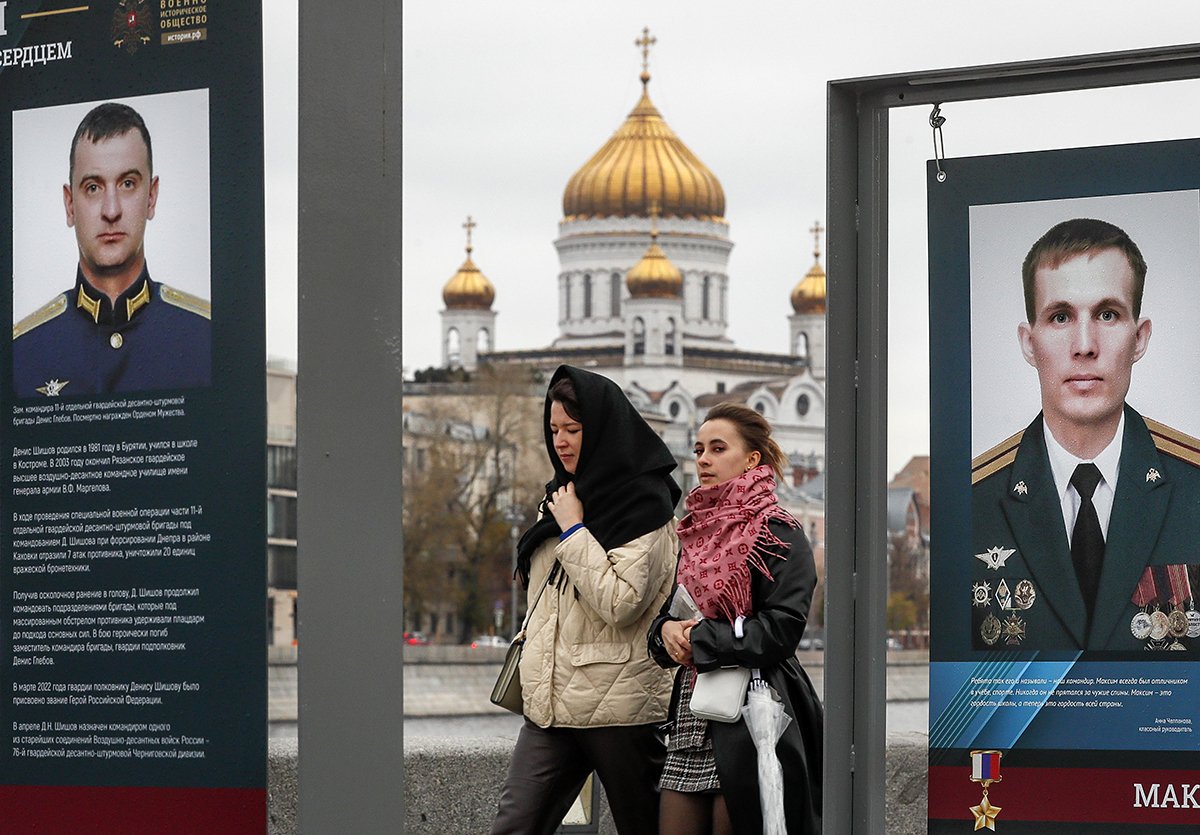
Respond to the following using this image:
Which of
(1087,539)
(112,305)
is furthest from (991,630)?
(112,305)

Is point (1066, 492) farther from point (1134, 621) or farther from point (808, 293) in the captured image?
point (808, 293)

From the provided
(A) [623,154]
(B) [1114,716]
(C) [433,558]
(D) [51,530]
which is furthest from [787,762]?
(A) [623,154]

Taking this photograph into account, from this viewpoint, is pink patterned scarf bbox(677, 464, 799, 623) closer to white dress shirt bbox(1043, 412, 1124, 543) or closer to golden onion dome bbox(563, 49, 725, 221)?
white dress shirt bbox(1043, 412, 1124, 543)

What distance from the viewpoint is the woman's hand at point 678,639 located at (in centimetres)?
495

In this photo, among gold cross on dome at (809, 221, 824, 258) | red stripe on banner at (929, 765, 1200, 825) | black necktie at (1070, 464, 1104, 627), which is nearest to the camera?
red stripe on banner at (929, 765, 1200, 825)

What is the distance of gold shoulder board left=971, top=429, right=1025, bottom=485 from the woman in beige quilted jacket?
3.31 ft

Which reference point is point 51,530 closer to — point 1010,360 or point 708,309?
point 1010,360

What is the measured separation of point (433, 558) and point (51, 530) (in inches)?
2599

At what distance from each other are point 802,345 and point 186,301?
98.8 meters

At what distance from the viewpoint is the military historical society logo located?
11.8ft

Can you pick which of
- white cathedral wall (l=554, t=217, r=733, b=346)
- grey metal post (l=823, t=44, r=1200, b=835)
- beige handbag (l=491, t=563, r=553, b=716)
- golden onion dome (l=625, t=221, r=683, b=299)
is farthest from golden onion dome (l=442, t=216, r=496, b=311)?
grey metal post (l=823, t=44, r=1200, b=835)

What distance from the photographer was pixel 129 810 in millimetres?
3582

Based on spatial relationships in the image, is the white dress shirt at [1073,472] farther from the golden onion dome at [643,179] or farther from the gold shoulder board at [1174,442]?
the golden onion dome at [643,179]

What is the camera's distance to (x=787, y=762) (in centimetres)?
490
